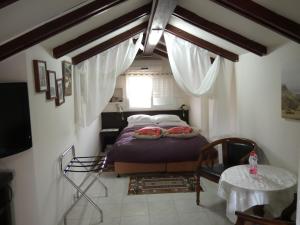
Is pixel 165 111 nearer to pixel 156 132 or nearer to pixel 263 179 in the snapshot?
pixel 156 132

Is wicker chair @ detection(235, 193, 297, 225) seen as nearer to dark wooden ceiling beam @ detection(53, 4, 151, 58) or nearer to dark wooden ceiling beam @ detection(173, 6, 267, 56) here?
dark wooden ceiling beam @ detection(173, 6, 267, 56)

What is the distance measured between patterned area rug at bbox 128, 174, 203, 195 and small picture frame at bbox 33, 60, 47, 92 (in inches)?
76.4

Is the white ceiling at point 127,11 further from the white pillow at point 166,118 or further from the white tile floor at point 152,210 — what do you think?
the white pillow at point 166,118

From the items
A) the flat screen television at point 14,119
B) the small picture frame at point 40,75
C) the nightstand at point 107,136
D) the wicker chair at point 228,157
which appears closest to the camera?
the flat screen television at point 14,119

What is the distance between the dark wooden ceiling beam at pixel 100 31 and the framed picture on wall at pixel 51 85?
228 mm

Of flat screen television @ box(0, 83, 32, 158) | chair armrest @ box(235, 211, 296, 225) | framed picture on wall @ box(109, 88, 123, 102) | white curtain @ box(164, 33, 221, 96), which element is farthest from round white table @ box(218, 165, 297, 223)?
framed picture on wall @ box(109, 88, 123, 102)

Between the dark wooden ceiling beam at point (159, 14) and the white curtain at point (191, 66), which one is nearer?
the dark wooden ceiling beam at point (159, 14)

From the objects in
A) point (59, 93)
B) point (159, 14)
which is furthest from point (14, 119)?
point (159, 14)

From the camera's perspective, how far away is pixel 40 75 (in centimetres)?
226

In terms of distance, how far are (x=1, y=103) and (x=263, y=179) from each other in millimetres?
2158

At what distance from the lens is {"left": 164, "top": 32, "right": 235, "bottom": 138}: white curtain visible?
3476 mm

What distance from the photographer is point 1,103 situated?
1.78 m

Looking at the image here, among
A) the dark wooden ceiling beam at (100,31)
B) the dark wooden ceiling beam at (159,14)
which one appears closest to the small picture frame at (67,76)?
the dark wooden ceiling beam at (100,31)

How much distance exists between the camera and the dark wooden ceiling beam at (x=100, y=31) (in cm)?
266
